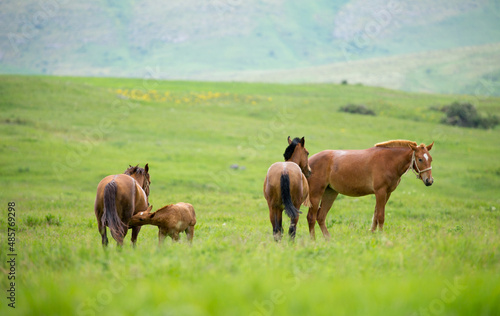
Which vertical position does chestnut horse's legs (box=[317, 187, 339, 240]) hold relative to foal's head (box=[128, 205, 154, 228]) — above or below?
below

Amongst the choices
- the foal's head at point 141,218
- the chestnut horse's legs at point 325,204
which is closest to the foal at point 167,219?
the foal's head at point 141,218

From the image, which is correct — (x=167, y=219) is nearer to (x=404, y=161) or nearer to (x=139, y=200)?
(x=139, y=200)

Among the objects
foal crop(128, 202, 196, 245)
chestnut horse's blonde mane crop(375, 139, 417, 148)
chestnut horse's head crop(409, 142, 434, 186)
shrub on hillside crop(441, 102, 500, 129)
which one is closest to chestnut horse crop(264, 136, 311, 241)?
foal crop(128, 202, 196, 245)

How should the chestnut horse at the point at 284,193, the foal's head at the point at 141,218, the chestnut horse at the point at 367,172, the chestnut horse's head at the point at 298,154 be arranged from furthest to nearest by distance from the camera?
the chestnut horse's head at the point at 298,154 → the chestnut horse at the point at 367,172 → the chestnut horse at the point at 284,193 → the foal's head at the point at 141,218

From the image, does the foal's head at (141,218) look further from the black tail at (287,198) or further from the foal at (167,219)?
the black tail at (287,198)

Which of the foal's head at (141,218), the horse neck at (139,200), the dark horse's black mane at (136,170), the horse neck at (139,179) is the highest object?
the dark horse's black mane at (136,170)

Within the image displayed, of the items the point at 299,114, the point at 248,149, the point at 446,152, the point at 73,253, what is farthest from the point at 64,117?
the point at 73,253

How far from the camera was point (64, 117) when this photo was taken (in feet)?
127

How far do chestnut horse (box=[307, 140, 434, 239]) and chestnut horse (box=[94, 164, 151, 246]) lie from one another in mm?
4225

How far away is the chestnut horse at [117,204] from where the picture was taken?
29.9 ft

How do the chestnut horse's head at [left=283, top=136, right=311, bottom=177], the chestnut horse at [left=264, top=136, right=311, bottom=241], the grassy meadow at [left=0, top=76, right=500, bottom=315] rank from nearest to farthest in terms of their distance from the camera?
the grassy meadow at [left=0, top=76, right=500, bottom=315], the chestnut horse at [left=264, top=136, right=311, bottom=241], the chestnut horse's head at [left=283, top=136, right=311, bottom=177]

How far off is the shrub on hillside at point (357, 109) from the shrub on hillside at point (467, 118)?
26.1 feet

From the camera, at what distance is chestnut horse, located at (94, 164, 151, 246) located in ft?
29.9

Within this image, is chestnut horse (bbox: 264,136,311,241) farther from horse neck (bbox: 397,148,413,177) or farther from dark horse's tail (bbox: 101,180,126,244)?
dark horse's tail (bbox: 101,180,126,244)
